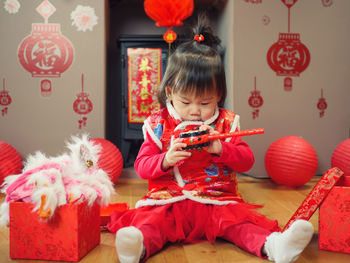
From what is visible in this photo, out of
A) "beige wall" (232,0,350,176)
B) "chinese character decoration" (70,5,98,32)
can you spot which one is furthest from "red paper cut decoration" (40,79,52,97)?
"beige wall" (232,0,350,176)

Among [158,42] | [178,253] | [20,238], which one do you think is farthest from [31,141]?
[178,253]

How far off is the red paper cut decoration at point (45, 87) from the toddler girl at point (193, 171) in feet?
3.61

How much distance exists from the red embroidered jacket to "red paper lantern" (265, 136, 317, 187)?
730mm

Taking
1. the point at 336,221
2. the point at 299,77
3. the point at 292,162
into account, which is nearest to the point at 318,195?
the point at 336,221

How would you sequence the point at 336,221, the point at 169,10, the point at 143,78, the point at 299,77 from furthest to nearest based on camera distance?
the point at 143,78
the point at 299,77
the point at 169,10
the point at 336,221

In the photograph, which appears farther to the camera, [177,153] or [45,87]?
[45,87]

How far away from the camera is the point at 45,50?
2012 mm

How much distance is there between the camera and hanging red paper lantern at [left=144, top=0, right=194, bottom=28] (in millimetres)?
1945

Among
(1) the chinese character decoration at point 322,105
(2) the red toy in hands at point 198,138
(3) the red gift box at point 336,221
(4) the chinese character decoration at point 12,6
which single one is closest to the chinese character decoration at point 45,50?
(4) the chinese character decoration at point 12,6

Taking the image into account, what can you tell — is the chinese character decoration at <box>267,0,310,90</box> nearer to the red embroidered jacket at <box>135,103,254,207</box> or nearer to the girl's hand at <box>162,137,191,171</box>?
the red embroidered jacket at <box>135,103,254,207</box>

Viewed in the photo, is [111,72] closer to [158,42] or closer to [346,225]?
[158,42]

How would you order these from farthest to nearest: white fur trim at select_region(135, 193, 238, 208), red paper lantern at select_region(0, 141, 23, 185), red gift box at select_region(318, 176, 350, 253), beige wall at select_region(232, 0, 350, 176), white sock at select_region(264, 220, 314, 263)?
beige wall at select_region(232, 0, 350, 176), red paper lantern at select_region(0, 141, 23, 185), white fur trim at select_region(135, 193, 238, 208), red gift box at select_region(318, 176, 350, 253), white sock at select_region(264, 220, 314, 263)

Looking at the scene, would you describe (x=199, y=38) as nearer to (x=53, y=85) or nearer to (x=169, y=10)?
(x=169, y=10)

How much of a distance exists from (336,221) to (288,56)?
1.35 meters
